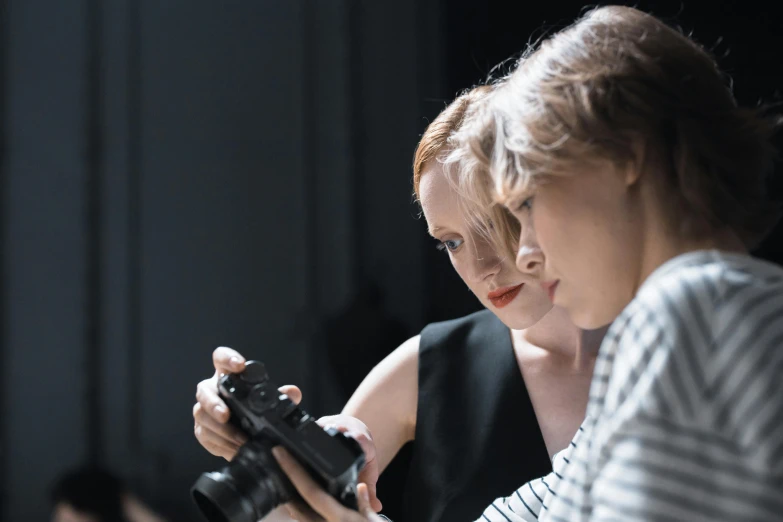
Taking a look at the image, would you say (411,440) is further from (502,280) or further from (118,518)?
(118,518)

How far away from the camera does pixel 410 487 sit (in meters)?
1.20

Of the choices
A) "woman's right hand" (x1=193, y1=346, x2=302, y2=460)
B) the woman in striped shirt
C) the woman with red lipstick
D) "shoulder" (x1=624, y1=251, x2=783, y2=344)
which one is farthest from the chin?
"shoulder" (x1=624, y1=251, x2=783, y2=344)

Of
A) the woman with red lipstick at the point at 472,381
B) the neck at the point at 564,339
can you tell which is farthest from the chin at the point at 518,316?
the neck at the point at 564,339

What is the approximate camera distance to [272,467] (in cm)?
71

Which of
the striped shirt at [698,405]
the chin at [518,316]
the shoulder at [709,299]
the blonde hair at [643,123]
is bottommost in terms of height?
the chin at [518,316]

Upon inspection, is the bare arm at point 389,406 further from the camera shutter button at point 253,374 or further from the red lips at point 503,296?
the camera shutter button at point 253,374

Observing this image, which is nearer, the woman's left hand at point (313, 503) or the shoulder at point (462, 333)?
the woman's left hand at point (313, 503)

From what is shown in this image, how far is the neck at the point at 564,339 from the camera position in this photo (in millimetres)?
1184

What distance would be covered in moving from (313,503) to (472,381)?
0.60 meters

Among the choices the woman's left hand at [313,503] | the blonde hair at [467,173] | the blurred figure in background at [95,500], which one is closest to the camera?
the woman's left hand at [313,503]

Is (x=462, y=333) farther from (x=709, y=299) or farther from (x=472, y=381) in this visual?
(x=709, y=299)

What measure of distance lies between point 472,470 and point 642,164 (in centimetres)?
69

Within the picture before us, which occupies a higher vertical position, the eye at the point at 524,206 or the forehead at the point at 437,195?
the eye at the point at 524,206

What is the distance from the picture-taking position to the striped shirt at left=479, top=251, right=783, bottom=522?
43 centimetres
